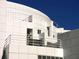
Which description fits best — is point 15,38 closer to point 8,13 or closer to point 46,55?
point 46,55

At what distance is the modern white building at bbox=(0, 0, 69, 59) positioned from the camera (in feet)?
111

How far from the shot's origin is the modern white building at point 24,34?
111 feet

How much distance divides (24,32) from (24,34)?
1248mm

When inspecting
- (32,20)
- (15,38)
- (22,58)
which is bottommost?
(22,58)

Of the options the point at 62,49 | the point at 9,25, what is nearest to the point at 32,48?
the point at 62,49

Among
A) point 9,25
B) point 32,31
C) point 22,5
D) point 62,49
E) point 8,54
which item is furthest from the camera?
point 22,5

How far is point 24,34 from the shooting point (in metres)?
40.5

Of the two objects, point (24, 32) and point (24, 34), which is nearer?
point (24, 34)

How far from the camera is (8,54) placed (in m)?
33.6

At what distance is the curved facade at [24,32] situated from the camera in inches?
1334

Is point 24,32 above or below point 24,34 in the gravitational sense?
above

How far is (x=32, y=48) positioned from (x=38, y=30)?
1149cm

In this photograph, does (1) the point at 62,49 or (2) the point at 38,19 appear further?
(2) the point at 38,19

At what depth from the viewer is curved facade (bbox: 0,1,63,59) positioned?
33875 millimetres
